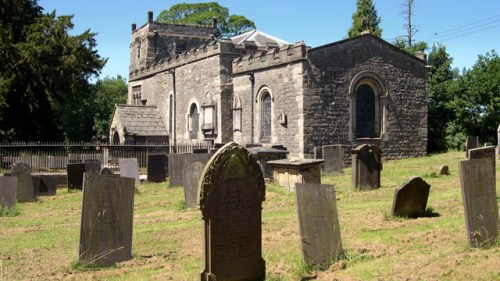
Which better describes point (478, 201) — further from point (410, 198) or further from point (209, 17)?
point (209, 17)

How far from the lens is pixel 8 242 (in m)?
9.30

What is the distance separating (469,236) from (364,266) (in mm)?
1543

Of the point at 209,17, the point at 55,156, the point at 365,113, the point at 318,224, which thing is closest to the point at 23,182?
the point at 55,156

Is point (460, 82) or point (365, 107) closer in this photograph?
point (365, 107)

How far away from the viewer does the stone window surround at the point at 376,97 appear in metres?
23.3

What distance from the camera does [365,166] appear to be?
1403cm

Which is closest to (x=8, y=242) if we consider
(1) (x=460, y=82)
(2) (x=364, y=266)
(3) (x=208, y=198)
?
(3) (x=208, y=198)

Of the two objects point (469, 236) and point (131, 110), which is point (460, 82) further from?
point (469, 236)

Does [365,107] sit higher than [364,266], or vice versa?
[365,107]

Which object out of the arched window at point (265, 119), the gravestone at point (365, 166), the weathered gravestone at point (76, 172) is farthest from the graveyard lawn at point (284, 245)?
the arched window at point (265, 119)

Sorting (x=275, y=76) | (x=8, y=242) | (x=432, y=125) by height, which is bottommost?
(x=8, y=242)

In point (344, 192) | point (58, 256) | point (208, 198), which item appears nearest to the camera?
point (208, 198)

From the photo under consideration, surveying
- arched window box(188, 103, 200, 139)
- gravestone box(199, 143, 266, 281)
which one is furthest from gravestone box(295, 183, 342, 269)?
arched window box(188, 103, 200, 139)

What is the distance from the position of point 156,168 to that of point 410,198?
11004 millimetres
